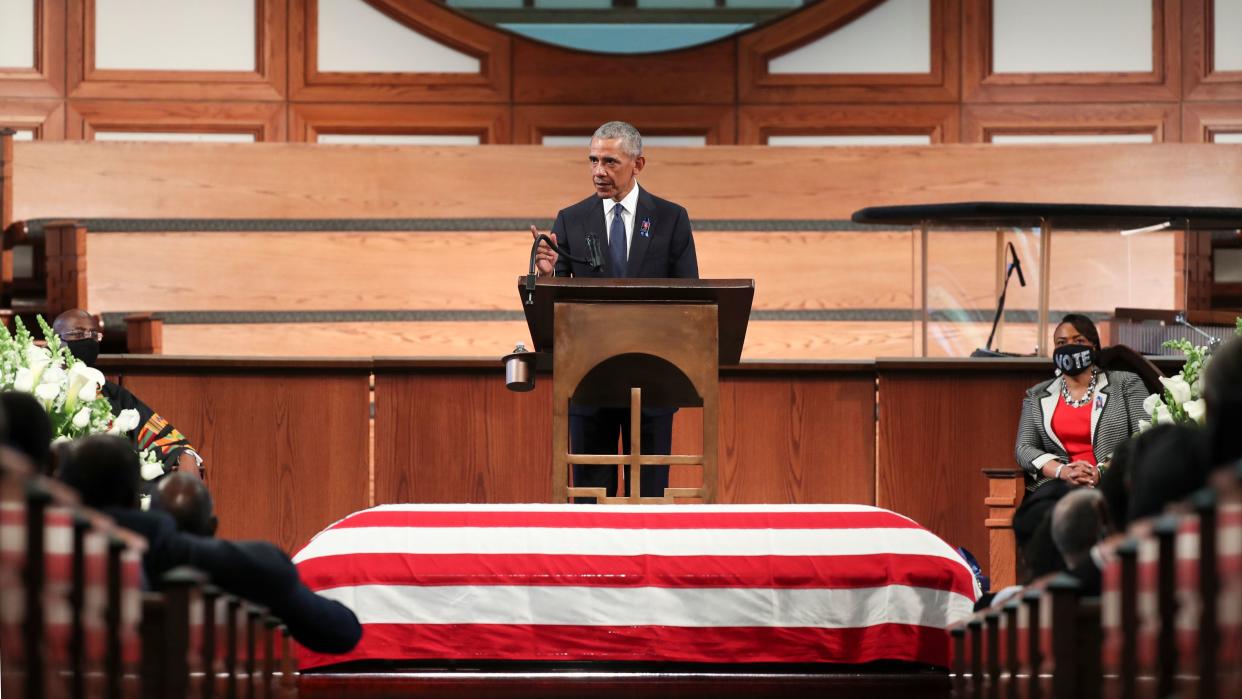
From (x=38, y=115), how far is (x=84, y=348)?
3.40 metres

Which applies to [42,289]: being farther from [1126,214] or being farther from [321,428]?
[1126,214]

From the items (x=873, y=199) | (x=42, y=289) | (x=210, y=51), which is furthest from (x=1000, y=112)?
(x=42, y=289)

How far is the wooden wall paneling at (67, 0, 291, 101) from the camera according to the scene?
7312 millimetres

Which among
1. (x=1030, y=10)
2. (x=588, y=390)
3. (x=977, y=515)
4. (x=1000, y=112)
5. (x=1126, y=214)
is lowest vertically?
(x=977, y=515)

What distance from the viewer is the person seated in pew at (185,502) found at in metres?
1.92

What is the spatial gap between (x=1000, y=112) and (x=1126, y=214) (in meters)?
2.34

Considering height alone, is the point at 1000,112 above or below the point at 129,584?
above

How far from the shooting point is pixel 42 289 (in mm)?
6250

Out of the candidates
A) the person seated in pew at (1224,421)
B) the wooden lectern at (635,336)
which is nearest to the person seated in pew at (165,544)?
the person seated in pew at (1224,421)

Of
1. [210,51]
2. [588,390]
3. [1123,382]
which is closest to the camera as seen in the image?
[588,390]

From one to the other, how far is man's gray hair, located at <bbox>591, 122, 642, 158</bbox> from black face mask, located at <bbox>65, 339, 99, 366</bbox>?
1654mm

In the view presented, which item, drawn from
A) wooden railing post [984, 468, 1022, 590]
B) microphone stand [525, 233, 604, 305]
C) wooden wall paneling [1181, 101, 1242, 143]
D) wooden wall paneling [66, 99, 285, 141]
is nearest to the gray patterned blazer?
Result: wooden railing post [984, 468, 1022, 590]

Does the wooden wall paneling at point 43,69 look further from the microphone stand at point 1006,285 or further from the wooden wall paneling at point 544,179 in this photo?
the microphone stand at point 1006,285

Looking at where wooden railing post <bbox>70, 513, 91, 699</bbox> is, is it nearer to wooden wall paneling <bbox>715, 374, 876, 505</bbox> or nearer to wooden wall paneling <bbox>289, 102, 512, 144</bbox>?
wooden wall paneling <bbox>715, 374, 876, 505</bbox>
